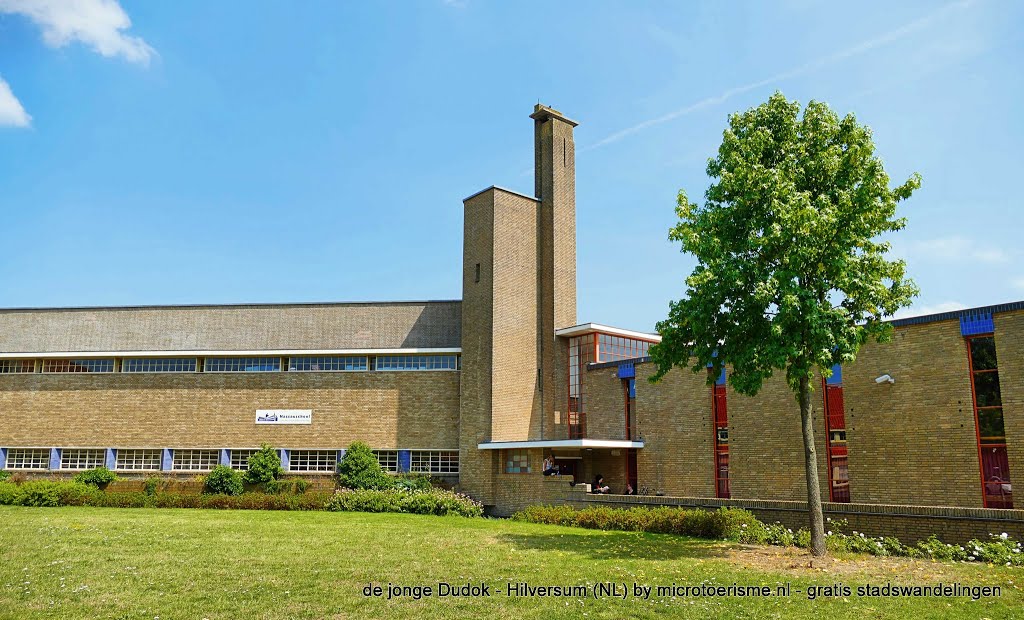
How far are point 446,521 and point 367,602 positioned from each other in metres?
14.3

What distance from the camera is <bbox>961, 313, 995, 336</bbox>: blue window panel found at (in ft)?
69.5

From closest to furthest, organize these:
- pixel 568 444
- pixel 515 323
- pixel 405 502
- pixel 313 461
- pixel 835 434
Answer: pixel 835 434
pixel 568 444
pixel 405 502
pixel 515 323
pixel 313 461

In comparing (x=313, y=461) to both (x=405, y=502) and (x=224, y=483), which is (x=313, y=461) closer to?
(x=224, y=483)

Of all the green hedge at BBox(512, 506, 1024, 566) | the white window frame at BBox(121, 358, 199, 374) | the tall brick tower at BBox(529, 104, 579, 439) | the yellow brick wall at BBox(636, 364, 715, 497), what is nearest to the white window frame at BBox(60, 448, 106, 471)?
the white window frame at BBox(121, 358, 199, 374)

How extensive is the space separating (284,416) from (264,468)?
9.12 feet

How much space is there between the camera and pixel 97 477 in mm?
33125

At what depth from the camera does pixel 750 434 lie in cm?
2617

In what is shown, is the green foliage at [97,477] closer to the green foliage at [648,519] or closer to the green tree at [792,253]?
the green foliage at [648,519]

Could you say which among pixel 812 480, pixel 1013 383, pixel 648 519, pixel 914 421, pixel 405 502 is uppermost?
pixel 1013 383

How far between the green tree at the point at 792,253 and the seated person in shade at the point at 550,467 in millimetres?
12931

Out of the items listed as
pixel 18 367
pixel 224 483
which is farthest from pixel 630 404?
pixel 18 367

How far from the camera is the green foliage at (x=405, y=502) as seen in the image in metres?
29.7

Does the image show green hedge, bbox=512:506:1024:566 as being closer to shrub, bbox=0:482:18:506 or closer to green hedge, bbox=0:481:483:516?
green hedge, bbox=0:481:483:516

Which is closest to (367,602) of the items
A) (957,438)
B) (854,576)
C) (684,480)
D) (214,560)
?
(214,560)
